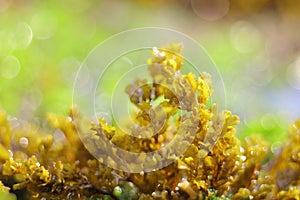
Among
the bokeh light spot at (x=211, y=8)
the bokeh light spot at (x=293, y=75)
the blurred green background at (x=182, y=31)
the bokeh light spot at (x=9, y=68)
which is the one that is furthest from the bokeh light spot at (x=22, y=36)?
the bokeh light spot at (x=211, y=8)

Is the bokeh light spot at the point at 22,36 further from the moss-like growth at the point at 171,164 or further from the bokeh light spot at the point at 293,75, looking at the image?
the bokeh light spot at the point at 293,75

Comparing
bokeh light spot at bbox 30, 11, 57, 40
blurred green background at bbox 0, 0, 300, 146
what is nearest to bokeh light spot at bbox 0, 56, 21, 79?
blurred green background at bbox 0, 0, 300, 146

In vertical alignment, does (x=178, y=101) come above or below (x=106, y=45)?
A: below

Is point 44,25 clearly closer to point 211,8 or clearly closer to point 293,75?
point 293,75

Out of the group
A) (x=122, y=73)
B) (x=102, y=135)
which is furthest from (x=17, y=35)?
(x=102, y=135)

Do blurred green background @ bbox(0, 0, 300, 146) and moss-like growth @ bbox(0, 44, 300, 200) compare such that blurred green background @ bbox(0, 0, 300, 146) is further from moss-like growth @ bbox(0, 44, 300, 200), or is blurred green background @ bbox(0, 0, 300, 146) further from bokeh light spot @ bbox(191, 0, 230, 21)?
moss-like growth @ bbox(0, 44, 300, 200)

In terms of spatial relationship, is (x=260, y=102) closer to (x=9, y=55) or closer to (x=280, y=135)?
(x=280, y=135)

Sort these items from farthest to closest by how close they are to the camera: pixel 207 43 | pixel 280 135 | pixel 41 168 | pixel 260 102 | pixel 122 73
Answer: pixel 207 43 < pixel 260 102 < pixel 122 73 < pixel 280 135 < pixel 41 168
